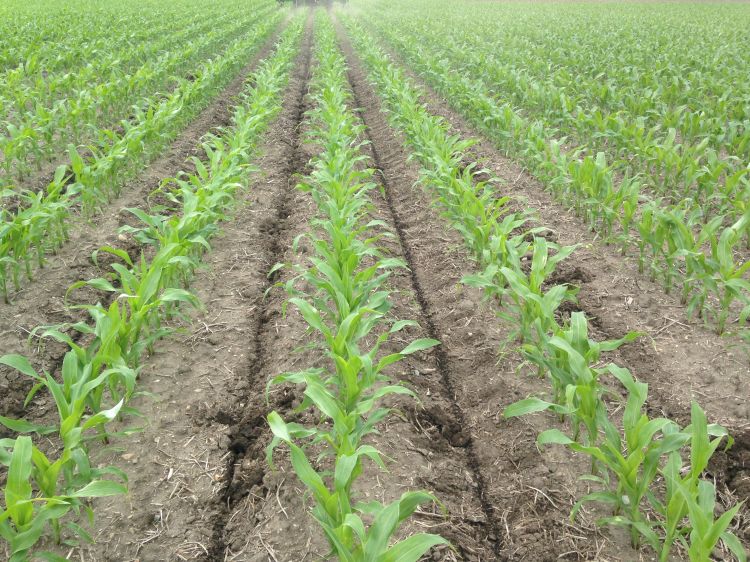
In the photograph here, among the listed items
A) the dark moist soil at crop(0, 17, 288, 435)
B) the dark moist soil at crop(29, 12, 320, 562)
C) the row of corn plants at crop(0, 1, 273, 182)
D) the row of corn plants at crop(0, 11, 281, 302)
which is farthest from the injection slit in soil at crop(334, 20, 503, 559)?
the row of corn plants at crop(0, 1, 273, 182)

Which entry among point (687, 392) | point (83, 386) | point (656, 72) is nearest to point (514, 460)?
point (687, 392)

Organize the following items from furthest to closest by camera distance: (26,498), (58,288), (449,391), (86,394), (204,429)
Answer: (58,288)
(449,391)
(204,429)
(86,394)
(26,498)

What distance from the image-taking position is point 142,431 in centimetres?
292

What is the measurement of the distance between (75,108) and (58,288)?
3460 mm

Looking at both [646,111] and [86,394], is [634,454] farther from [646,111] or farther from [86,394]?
[646,111]

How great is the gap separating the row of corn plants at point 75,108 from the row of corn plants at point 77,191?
461 millimetres

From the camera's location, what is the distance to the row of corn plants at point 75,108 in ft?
19.7

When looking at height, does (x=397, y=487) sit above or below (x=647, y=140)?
below

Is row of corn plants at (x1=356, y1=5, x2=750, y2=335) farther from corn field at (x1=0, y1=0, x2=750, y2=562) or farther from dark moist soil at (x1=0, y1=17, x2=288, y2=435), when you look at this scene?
dark moist soil at (x1=0, y1=17, x2=288, y2=435)

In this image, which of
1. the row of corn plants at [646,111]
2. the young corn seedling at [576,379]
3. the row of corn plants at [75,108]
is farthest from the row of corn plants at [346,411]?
the row of corn plants at [75,108]

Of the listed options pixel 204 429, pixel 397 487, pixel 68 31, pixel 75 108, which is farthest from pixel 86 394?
pixel 68 31

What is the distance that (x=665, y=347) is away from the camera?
353 cm

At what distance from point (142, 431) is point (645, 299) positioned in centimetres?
340

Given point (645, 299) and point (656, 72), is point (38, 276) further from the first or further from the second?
point (656, 72)
